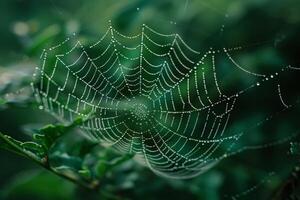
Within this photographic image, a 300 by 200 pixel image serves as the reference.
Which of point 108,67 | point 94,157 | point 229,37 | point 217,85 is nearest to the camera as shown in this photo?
point 94,157

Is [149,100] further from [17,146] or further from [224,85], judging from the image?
[17,146]

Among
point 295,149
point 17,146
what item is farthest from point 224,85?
point 17,146

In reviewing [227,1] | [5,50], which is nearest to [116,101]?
[227,1]

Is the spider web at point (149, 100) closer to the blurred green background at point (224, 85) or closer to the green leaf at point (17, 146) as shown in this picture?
the blurred green background at point (224, 85)

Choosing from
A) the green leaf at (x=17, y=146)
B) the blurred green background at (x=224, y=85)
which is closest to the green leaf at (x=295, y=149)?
the blurred green background at (x=224, y=85)

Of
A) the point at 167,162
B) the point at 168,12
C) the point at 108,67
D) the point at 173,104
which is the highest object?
the point at 168,12

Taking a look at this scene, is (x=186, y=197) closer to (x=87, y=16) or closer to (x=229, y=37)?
(x=229, y=37)

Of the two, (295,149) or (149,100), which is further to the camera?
(149,100)

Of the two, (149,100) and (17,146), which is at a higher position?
(149,100)
